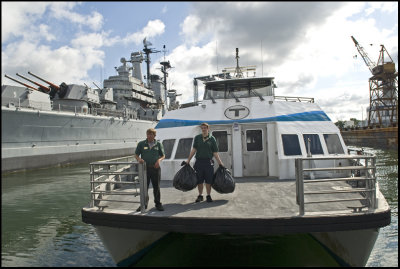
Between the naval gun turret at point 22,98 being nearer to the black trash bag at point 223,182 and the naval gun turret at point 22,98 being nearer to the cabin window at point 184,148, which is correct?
the cabin window at point 184,148

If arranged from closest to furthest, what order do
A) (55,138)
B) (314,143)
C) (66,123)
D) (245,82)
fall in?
1. (314,143)
2. (245,82)
3. (55,138)
4. (66,123)

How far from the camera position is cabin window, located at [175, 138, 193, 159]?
8016 millimetres

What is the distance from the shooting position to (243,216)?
14.5ft

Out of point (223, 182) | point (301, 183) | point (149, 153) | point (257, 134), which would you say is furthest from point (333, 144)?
point (149, 153)

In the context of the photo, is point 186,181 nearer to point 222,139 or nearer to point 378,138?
point 222,139

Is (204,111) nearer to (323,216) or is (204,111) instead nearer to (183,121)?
(183,121)

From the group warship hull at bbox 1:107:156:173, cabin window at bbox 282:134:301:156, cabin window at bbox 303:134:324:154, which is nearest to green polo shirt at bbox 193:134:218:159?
cabin window at bbox 282:134:301:156

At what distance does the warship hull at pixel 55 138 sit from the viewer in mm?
21141

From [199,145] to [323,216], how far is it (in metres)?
2.45

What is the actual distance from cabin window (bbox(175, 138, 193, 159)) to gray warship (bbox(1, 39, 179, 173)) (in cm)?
866

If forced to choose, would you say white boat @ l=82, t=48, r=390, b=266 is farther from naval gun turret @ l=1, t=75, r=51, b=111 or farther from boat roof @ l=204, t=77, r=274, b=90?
naval gun turret @ l=1, t=75, r=51, b=111

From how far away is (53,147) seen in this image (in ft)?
79.7

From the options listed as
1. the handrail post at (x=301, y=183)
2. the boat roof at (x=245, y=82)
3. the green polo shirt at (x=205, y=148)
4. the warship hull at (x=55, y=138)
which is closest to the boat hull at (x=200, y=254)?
the handrail post at (x=301, y=183)

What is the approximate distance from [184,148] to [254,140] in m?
1.93
